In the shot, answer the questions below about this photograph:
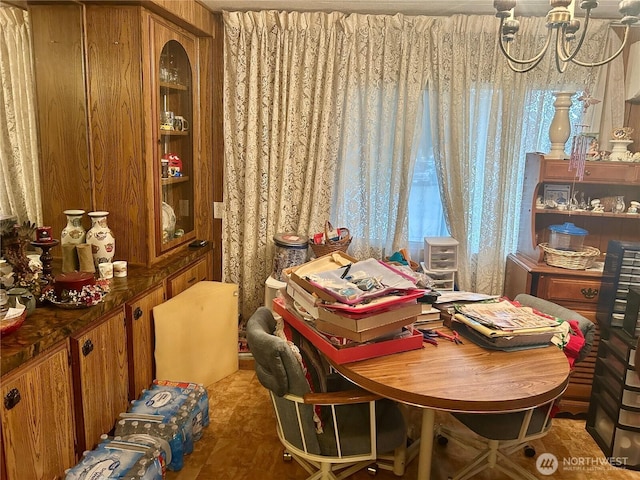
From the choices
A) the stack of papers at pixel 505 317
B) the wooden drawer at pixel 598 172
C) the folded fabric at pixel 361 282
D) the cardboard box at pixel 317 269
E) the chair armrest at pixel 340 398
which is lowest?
the chair armrest at pixel 340 398

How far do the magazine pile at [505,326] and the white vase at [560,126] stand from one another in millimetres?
1211

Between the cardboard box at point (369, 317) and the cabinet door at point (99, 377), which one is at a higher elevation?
the cardboard box at point (369, 317)

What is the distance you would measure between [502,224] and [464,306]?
1.29 m

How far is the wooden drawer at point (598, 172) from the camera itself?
282 cm

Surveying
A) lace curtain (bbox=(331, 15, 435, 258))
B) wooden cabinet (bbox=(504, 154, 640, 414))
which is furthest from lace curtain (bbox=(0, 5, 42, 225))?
wooden cabinet (bbox=(504, 154, 640, 414))

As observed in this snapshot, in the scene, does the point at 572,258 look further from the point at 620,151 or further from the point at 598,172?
the point at 620,151

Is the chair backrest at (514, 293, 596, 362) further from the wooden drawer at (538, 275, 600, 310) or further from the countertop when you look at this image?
the countertop

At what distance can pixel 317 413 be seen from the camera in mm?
1873

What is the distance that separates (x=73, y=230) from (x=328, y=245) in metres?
1.43

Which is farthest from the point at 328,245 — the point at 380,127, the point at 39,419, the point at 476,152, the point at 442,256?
the point at 39,419

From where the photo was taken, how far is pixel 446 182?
330 centimetres

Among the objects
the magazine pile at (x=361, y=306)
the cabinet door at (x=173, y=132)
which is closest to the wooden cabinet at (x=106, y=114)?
the cabinet door at (x=173, y=132)

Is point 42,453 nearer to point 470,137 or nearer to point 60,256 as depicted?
point 60,256

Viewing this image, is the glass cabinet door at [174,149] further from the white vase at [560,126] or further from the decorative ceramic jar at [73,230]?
the white vase at [560,126]
